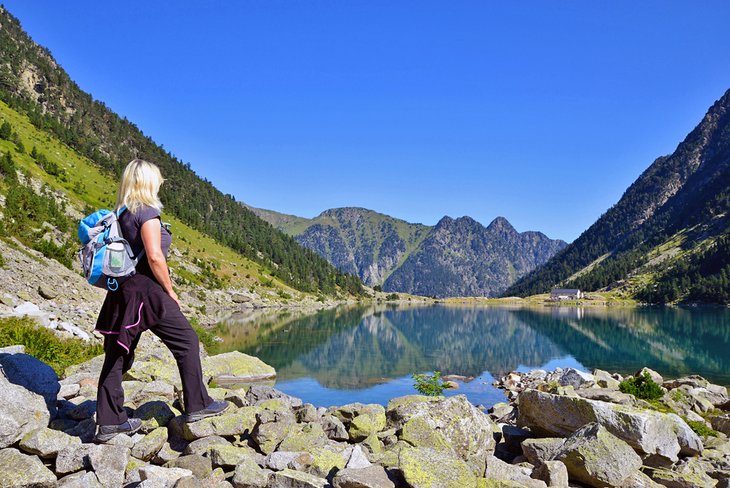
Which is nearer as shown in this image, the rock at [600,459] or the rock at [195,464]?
the rock at [195,464]

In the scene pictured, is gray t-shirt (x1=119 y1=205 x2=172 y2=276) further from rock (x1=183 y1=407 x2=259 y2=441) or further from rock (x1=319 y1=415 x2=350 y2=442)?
rock (x1=319 y1=415 x2=350 y2=442)

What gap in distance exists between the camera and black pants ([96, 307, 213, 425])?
745 centimetres

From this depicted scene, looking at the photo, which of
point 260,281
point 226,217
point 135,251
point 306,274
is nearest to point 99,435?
point 135,251

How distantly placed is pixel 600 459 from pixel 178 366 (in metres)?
7.35

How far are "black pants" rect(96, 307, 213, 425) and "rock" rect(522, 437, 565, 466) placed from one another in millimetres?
6441

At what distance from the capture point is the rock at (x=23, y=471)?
6.33 m

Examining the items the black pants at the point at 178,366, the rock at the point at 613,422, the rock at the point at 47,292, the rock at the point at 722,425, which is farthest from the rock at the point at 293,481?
the rock at the point at 47,292

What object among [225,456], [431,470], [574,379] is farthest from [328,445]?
[574,379]

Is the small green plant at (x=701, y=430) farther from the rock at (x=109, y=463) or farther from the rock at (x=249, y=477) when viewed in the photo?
the rock at (x=109, y=463)

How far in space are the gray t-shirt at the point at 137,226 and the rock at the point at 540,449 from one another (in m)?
8.02

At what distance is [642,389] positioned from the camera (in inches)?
744

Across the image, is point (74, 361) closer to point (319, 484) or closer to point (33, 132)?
point (319, 484)

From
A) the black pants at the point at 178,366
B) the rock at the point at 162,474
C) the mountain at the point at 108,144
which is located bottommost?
the rock at the point at 162,474

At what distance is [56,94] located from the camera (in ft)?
501
